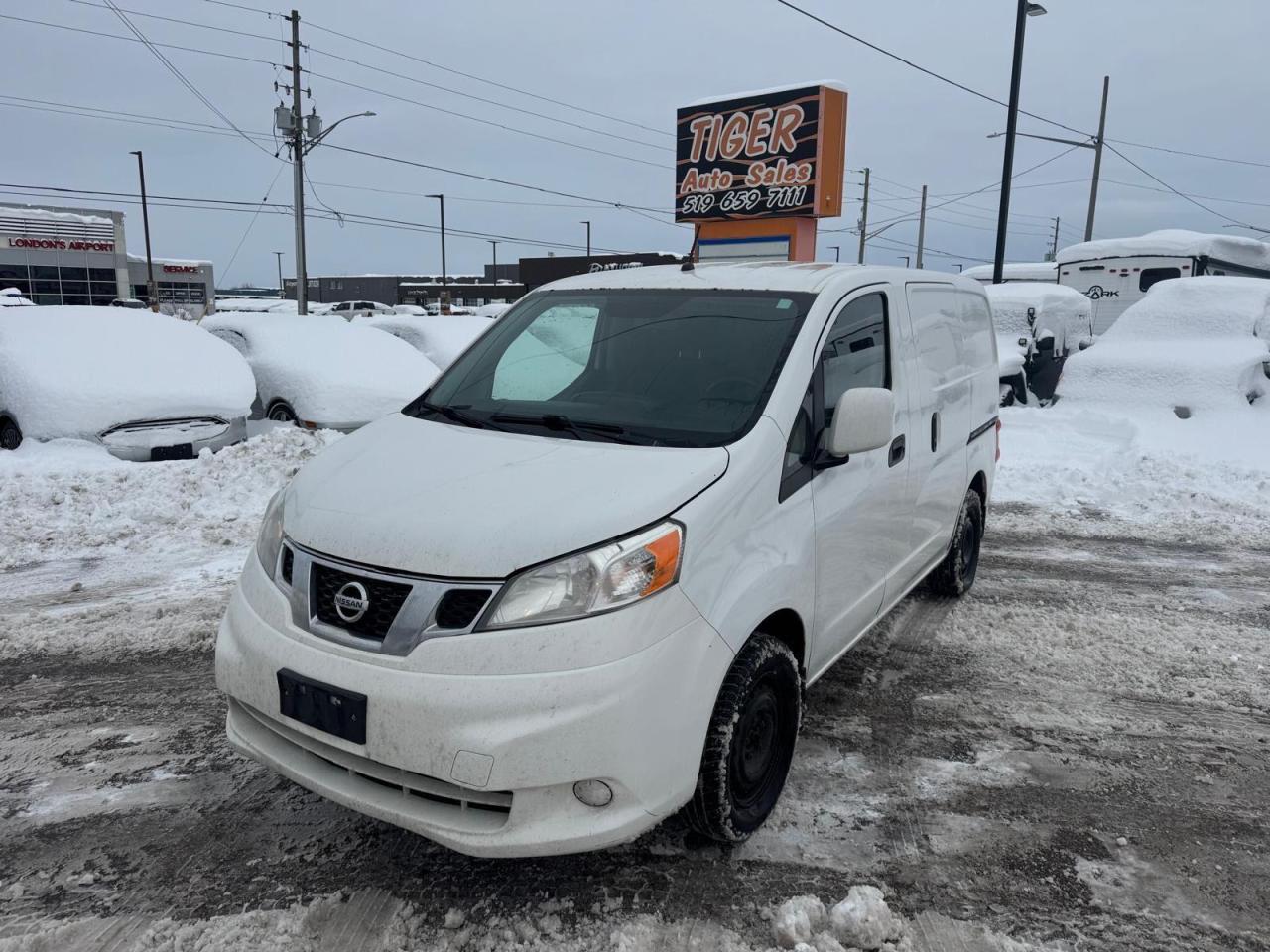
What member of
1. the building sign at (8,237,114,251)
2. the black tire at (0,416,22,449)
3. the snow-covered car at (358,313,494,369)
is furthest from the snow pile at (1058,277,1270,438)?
the building sign at (8,237,114,251)

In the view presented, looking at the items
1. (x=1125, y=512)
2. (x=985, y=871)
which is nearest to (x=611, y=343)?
(x=985, y=871)

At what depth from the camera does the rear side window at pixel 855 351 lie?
11.3 feet

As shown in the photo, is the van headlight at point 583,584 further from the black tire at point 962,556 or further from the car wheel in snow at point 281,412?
the car wheel in snow at point 281,412

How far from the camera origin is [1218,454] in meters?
9.37

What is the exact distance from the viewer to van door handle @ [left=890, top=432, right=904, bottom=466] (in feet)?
12.8

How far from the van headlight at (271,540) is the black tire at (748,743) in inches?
59.5

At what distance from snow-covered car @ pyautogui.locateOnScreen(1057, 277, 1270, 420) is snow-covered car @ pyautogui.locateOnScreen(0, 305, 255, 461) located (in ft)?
33.1

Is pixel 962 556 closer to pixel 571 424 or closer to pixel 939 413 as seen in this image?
pixel 939 413

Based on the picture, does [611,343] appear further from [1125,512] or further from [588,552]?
[1125,512]

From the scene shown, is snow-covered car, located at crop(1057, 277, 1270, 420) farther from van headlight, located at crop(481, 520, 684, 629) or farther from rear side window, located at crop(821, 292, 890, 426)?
van headlight, located at crop(481, 520, 684, 629)

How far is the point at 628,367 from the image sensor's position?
11.7 feet

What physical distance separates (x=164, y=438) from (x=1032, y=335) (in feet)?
36.9

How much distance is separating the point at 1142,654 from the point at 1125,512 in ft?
12.1

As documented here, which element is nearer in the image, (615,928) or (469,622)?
(469,622)
